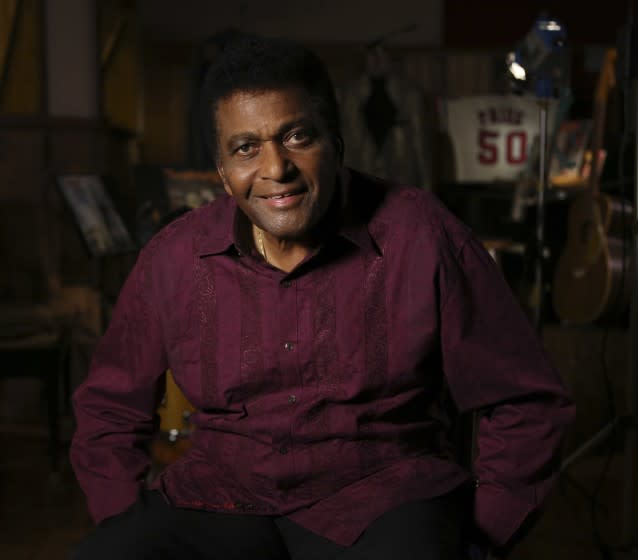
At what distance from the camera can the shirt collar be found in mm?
1374

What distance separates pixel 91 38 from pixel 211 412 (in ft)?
9.19

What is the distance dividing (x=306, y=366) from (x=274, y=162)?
0.32m

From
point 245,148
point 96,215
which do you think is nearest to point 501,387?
Answer: point 245,148

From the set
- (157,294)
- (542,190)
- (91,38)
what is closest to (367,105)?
(91,38)

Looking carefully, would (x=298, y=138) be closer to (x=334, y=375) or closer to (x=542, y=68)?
(x=334, y=375)

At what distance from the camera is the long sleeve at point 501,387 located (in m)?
1.29

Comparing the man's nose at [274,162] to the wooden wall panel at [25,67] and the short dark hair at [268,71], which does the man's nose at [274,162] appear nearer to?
the short dark hair at [268,71]

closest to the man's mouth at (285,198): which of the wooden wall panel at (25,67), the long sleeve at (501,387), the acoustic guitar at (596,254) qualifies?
the long sleeve at (501,387)

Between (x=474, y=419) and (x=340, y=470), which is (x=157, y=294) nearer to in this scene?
(x=340, y=470)

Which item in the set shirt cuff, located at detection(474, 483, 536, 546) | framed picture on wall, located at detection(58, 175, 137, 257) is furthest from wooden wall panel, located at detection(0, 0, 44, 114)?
shirt cuff, located at detection(474, 483, 536, 546)

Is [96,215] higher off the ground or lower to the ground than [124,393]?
lower

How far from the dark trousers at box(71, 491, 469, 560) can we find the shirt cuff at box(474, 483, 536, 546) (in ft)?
0.10

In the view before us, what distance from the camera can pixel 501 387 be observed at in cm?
131

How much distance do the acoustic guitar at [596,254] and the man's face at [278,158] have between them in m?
1.95
